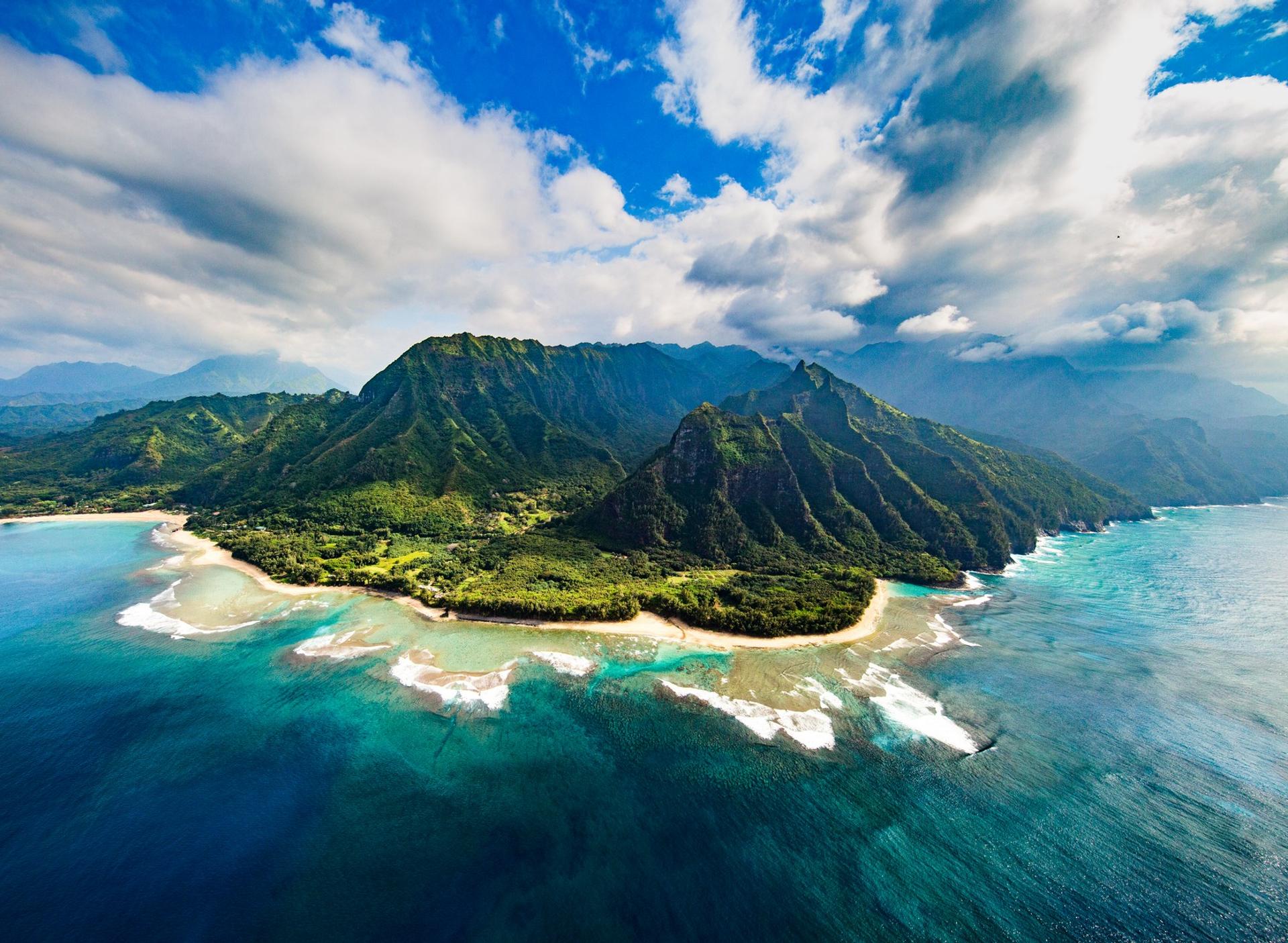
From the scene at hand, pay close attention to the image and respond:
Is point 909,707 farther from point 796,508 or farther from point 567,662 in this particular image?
point 796,508

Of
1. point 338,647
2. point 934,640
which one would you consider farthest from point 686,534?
point 338,647

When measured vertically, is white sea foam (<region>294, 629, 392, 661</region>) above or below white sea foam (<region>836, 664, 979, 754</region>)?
above

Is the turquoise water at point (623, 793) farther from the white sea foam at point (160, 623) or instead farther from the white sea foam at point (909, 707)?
the white sea foam at point (160, 623)

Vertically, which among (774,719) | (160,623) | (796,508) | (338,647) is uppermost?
(796,508)

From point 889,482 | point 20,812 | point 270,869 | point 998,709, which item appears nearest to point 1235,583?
point 889,482

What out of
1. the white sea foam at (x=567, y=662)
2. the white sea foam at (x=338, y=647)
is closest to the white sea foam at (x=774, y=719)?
the white sea foam at (x=567, y=662)

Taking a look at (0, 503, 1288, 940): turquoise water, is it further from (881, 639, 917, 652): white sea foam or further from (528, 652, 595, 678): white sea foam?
(528, 652, 595, 678): white sea foam

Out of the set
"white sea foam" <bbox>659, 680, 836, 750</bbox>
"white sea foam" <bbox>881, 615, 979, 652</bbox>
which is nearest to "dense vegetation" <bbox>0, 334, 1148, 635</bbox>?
"white sea foam" <bbox>881, 615, 979, 652</bbox>
